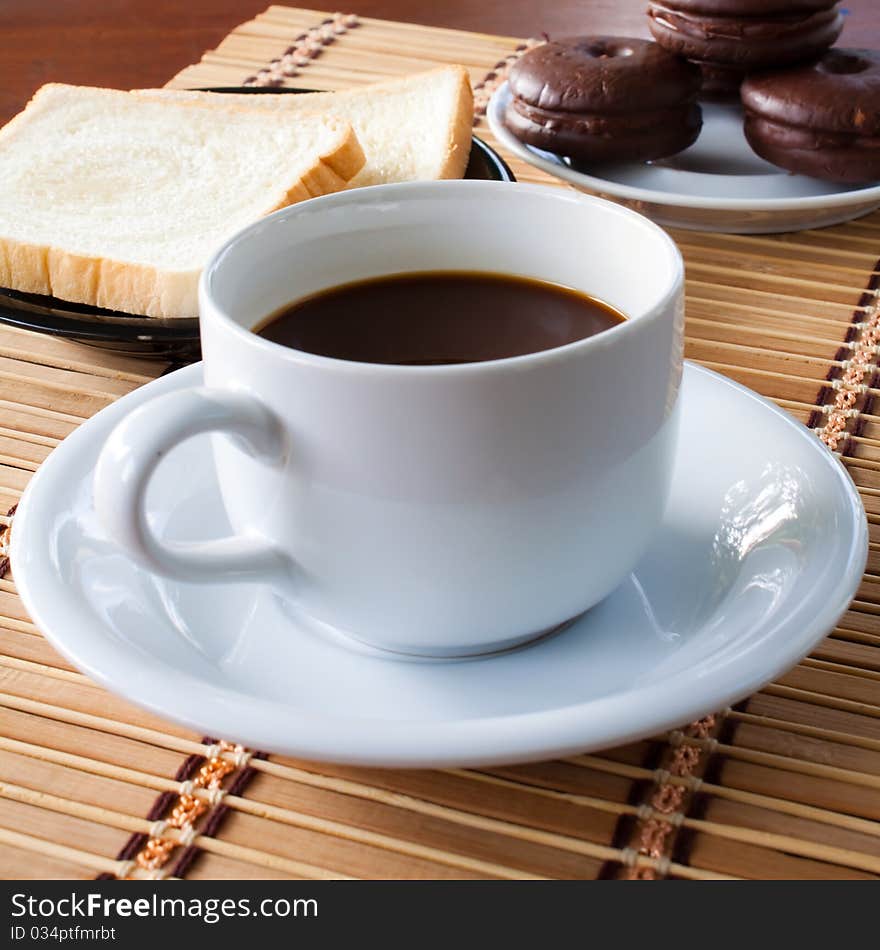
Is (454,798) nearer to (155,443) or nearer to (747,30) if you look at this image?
(155,443)

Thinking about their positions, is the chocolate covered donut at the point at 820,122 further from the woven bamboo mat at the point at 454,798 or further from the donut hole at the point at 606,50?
the woven bamboo mat at the point at 454,798

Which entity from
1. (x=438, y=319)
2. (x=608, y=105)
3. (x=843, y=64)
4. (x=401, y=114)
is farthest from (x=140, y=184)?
(x=843, y=64)

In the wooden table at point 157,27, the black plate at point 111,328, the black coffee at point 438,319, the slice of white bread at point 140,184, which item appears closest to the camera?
the black coffee at point 438,319

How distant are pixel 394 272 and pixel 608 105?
43 cm

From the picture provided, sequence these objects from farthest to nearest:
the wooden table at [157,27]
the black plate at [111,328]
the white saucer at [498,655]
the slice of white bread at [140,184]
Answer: the wooden table at [157,27] → the slice of white bread at [140,184] → the black plate at [111,328] → the white saucer at [498,655]

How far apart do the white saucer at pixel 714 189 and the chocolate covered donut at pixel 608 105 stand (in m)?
0.02

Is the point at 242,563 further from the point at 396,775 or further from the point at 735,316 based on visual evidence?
the point at 735,316

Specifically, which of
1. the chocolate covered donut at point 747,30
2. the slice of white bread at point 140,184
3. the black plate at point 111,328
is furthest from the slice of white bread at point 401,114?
the black plate at point 111,328

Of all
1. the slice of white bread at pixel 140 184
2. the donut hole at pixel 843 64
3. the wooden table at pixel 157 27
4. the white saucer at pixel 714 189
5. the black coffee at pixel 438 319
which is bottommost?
the wooden table at pixel 157 27

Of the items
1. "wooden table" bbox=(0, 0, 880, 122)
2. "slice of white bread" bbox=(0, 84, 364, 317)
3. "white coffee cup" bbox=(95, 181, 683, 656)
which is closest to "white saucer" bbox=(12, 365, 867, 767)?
"white coffee cup" bbox=(95, 181, 683, 656)

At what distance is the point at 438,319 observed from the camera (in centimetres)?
59

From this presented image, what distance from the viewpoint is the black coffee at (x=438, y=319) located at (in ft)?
1.86

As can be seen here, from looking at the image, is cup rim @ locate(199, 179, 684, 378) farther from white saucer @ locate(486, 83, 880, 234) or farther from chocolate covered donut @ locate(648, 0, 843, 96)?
chocolate covered donut @ locate(648, 0, 843, 96)

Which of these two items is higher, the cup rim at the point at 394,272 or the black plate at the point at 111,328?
the cup rim at the point at 394,272
